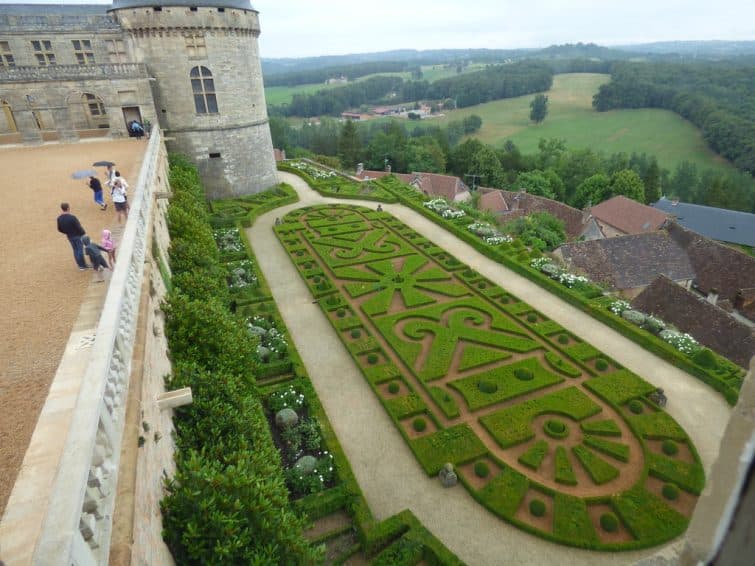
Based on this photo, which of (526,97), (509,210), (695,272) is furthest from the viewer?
(526,97)

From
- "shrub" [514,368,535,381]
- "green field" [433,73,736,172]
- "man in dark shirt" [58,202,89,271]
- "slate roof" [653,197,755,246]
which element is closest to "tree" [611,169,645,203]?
"slate roof" [653,197,755,246]

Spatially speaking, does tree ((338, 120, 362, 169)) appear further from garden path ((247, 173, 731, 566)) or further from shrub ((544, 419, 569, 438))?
shrub ((544, 419, 569, 438))

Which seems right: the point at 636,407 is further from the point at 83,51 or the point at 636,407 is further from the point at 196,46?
the point at 83,51

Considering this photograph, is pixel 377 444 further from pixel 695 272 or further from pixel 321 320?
pixel 695 272

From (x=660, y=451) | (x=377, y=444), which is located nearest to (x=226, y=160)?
(x=377, y=444)

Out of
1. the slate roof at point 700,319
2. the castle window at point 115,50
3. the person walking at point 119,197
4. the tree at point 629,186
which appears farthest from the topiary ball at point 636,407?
the tree at point 629,186

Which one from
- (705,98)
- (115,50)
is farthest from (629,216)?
(705,98)
